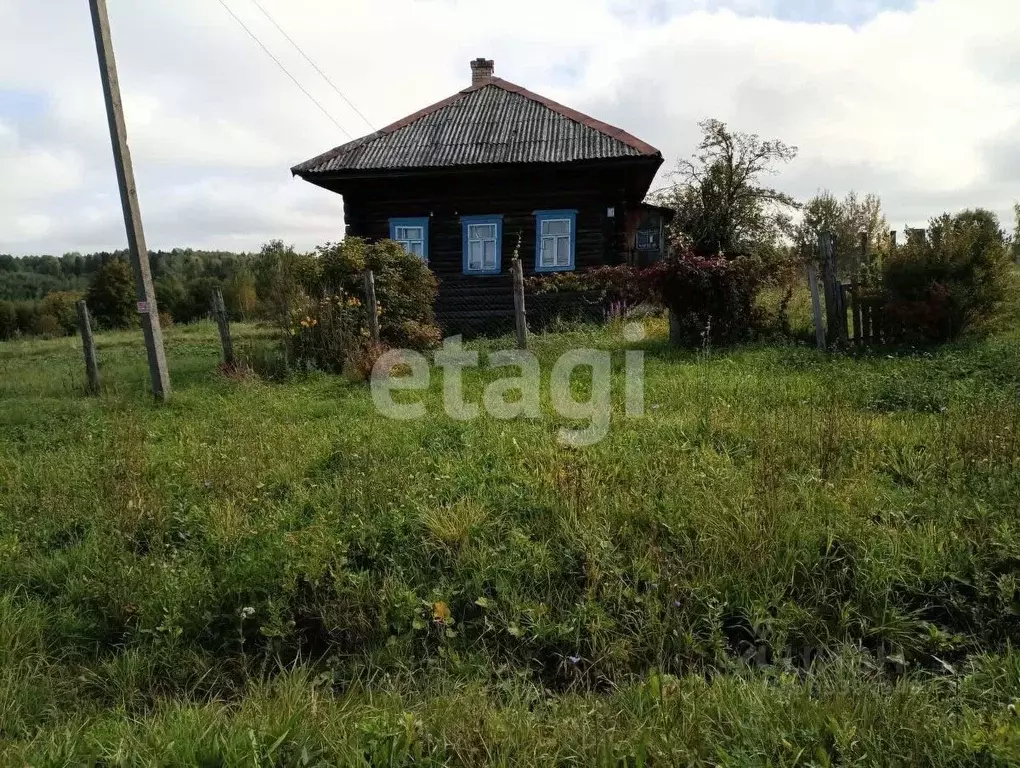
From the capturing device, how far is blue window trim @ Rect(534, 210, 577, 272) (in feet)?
47.1

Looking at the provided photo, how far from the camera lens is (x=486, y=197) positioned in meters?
14.6

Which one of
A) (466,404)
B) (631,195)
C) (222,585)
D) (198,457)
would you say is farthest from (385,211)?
(222,585)

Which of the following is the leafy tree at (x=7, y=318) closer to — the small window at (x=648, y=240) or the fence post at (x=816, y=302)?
the small window at (x=648, y=240)

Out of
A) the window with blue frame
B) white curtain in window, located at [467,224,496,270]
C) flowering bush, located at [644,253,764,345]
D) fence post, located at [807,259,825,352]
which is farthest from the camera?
the window with blue frame

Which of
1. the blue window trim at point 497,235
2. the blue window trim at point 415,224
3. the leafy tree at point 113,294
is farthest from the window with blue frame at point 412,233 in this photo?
the leafy tree at point 113,294

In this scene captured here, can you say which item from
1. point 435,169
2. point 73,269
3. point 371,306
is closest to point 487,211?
point 435,169

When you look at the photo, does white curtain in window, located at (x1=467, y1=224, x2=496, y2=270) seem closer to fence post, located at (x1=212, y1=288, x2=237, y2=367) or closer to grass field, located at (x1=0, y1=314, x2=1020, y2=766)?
fence post, located at (x1=212, y1=288, x2=237, y2=367)

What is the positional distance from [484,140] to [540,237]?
8.47 ft

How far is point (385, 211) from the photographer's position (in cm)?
1497

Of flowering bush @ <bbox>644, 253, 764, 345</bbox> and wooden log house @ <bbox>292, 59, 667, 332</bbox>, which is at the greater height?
wooden log house @ <bbox>292, 59, 667, 332</bbox>

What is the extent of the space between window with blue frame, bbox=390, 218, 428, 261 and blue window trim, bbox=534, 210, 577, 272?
2.53 meters

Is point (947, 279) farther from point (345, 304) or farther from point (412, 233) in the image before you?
point (412, 233)

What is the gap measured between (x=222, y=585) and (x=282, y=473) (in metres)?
1.28

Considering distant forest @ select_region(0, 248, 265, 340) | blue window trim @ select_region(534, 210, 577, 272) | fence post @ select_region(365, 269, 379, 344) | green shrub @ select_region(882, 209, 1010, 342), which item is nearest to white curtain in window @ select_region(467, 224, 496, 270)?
blue window trim @ select_region(534, 210, 577, 272)
